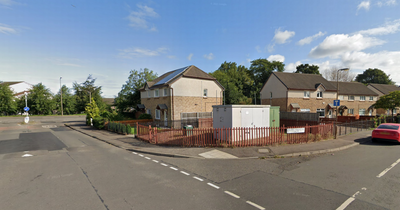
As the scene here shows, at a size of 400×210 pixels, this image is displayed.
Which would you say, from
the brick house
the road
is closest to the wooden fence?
the road

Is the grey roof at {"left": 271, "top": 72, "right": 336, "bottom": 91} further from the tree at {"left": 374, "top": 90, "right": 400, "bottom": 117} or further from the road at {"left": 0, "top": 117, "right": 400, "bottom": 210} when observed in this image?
the road at {"left": 0, "top": 117, "right": 400, "bottom": 210}

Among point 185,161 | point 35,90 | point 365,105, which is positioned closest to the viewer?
point 185,161

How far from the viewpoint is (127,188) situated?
5.75m

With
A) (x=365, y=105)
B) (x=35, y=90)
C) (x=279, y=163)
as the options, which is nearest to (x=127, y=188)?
(x=279, y=163)

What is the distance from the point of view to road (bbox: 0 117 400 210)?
4829mm

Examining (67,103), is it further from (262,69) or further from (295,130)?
(295,130)

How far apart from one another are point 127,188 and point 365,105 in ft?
160

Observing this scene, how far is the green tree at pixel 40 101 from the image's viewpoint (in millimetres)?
51781

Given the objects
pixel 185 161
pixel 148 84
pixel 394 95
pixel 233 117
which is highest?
pixel 148 84

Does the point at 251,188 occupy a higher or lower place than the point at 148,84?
lower

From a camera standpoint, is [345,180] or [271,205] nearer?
[271,205]

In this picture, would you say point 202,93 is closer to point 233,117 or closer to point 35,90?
point 233,117

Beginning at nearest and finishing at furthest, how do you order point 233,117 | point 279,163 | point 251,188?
1. point 251,188
2. point 279,163
3. point 233,117

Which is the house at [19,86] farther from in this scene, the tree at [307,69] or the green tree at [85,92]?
the tree at [307,69]
